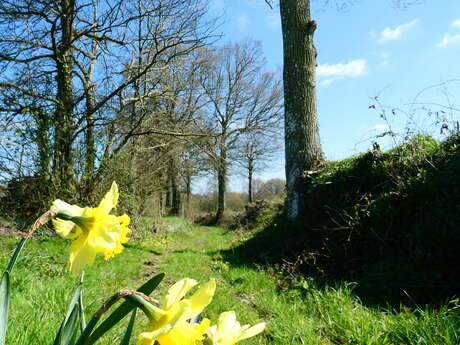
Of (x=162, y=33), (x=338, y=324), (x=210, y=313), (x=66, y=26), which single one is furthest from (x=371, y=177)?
(x=66, y=26)

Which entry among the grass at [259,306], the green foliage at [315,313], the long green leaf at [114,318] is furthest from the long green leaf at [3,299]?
the green foliage at [315,313]

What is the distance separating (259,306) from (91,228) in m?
2.74

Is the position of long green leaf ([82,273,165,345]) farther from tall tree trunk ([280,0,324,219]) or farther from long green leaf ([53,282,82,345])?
tall tree trunk ([280,0,324,219])

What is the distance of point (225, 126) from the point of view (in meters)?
17.7

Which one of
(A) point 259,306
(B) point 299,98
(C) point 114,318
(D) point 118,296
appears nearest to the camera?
(D) point 118,296

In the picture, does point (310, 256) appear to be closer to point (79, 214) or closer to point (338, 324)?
point (338, 324)

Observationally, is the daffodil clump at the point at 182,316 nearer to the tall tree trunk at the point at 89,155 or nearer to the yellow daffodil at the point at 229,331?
the yellow daffodil at the point at 229,331

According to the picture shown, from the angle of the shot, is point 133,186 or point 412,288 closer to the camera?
point 412,288

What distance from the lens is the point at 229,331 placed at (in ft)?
2.14

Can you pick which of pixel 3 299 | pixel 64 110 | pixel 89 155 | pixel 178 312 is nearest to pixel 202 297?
pixel 178 312

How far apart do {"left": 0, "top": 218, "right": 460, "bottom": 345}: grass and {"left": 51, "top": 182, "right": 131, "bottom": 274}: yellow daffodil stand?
127 cm

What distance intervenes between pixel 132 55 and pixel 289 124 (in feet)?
15.9

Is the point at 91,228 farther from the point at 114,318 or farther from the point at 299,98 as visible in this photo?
the point at 299,98

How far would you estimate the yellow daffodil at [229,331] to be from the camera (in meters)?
0.63
